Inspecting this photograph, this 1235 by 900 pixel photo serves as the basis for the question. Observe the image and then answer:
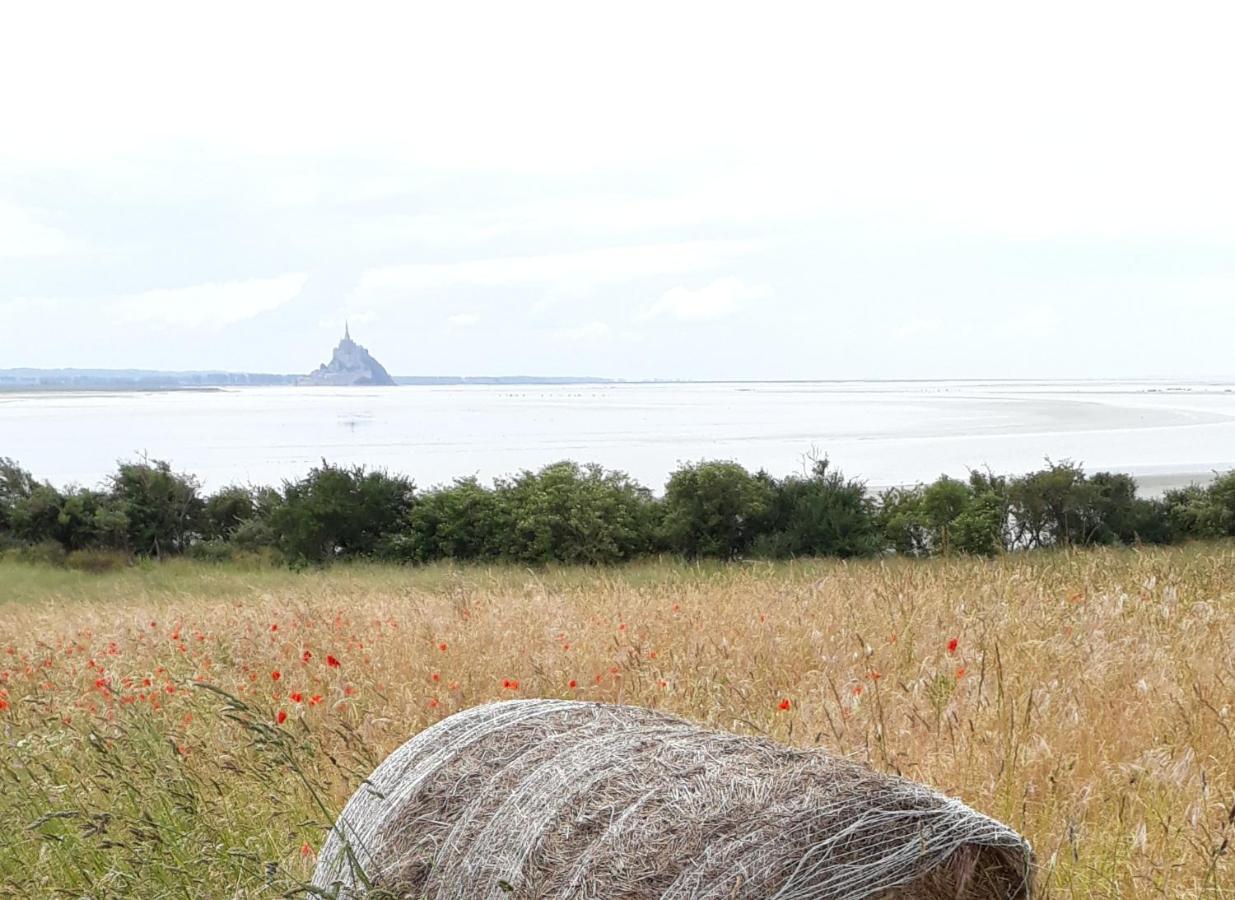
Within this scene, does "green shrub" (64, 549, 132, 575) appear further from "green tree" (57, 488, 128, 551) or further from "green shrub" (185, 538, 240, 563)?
"green shrub" (185, 538, 240, 563)

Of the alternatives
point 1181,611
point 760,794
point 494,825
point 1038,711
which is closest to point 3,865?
point 494,825

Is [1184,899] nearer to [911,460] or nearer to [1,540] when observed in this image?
[1,540]

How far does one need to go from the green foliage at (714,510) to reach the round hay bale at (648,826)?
12.6 meters

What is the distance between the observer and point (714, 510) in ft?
51.1

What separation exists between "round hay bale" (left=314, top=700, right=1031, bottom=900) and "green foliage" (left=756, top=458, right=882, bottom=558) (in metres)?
12.4

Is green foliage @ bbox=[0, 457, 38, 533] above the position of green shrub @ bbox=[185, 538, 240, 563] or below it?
above

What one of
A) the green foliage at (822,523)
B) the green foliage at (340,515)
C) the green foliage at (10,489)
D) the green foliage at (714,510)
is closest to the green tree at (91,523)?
the green foliage at (10,489)

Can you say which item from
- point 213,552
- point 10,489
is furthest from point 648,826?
point 10,489

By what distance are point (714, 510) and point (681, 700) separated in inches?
426

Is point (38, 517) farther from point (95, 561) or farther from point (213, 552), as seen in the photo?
point (213, 552)

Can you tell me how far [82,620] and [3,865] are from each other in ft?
20.8

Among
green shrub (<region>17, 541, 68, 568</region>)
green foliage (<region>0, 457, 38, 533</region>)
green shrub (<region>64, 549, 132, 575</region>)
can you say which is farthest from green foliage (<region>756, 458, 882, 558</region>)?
green foliage (<region>0, 457, 38, 533</region>)

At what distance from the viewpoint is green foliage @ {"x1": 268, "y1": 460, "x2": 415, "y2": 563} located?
16.7 meters

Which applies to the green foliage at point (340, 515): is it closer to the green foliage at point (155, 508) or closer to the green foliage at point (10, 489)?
the green foliage at point (155, 508)
